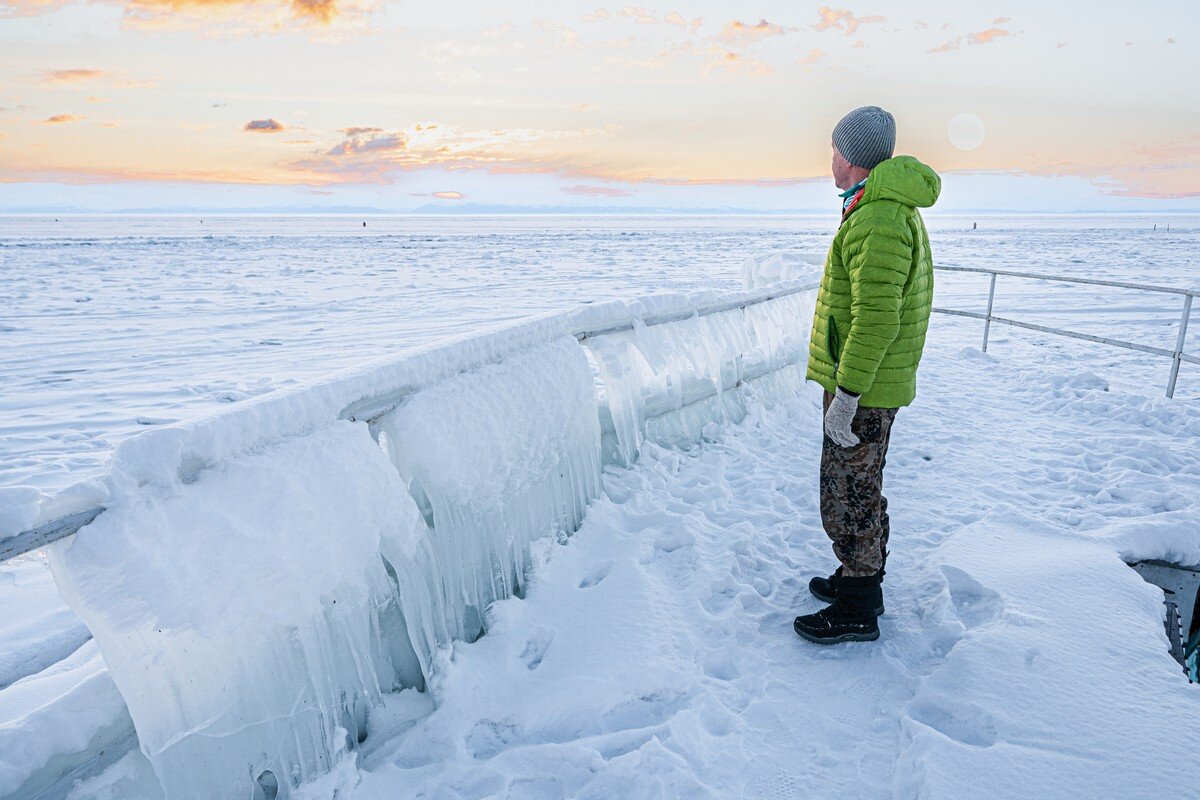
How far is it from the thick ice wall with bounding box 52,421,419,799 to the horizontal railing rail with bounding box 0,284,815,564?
5cm

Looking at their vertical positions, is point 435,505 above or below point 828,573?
above

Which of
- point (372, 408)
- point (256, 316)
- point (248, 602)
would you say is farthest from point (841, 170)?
point (256, 316)

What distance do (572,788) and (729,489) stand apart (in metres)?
2.54

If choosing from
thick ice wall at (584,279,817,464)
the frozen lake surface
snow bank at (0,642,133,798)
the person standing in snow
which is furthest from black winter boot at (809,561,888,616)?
the frozen lake surface

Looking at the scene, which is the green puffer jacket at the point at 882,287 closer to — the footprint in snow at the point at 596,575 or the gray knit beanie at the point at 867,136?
the gray knit beanie at the point at 867,136

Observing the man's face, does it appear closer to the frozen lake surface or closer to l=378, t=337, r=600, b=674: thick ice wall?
l=378, t=337, r=600, b=674: thick ice wall

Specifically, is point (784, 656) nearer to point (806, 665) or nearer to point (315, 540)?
point (806, 665)

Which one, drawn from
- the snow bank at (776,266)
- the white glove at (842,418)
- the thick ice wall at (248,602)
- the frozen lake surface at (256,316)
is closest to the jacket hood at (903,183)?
the white glove at (842,418)

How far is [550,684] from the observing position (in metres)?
2.68

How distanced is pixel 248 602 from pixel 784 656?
1.99 metres

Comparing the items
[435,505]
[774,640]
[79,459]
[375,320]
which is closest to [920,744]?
[774,640]

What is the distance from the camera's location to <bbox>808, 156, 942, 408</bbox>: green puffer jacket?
2.59 m

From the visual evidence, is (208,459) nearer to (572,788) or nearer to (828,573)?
(572,788)

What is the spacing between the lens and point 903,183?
2.58m
